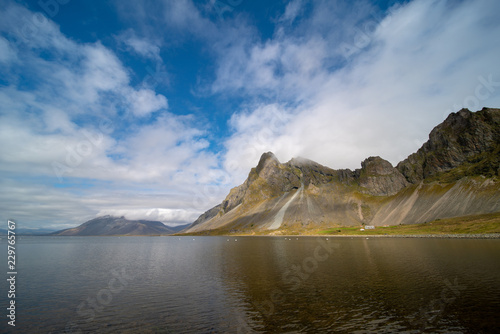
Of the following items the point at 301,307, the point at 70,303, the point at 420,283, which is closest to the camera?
the point at 301,307

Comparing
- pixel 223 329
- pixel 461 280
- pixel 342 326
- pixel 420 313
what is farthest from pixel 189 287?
pixel 461 280

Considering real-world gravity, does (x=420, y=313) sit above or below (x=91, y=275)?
below

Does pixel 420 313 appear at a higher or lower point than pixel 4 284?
lower

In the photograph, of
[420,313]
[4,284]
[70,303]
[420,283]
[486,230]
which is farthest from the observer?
[486,230]

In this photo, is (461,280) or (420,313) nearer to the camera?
(420,313)

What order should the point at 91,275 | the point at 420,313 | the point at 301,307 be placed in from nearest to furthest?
the point at 420,313 < the point at 301,307 < the point at 91,275

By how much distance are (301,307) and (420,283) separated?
24.2 metres

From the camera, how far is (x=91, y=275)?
5681 centimetres

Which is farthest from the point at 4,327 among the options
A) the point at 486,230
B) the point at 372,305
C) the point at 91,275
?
the point at 486,230

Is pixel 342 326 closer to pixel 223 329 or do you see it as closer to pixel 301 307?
pixel 301 307

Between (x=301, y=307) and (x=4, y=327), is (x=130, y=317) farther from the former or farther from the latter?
(x=301, y=307)

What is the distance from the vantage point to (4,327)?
88.2ft

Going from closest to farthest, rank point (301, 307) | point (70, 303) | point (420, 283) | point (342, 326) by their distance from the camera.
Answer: point (342, 326) → point (301, 307) → point (70, 303) → point (420, 283)

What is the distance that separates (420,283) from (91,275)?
6528 cm
